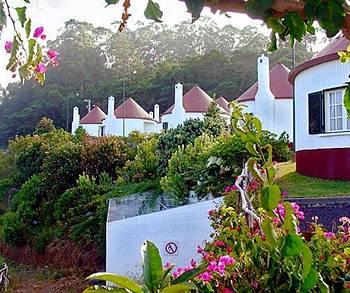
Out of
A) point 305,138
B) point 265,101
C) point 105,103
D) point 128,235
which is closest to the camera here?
point 128,235

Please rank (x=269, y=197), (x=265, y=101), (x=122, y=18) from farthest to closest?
(x=265, y=101), (x=269, y=197), (x=122, y=18)

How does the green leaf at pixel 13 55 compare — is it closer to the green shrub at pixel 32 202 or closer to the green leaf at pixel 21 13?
the green leaf at pixel 21 13

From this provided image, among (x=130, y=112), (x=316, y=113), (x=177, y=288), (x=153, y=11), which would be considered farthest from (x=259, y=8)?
(x=130, y=112)

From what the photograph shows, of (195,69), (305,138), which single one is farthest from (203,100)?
(305,138)

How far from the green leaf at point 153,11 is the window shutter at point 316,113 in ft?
32.5

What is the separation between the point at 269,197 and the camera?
1487mm

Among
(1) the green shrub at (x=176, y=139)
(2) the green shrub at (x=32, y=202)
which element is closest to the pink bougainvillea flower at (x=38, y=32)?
(1) the green shrub at (x=176, y=139)

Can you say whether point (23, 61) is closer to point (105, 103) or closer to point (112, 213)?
point (112, 213)

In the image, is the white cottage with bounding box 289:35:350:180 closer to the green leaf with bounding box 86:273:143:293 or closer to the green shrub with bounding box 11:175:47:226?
the green shrub with bounding box 11:175:47:226

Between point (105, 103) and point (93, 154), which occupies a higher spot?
point (105, 103)

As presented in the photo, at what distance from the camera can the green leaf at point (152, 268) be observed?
6.06 feet

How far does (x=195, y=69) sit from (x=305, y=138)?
105ft

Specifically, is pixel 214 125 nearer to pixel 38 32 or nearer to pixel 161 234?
pixel 161 234

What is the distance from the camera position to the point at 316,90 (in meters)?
10.7
